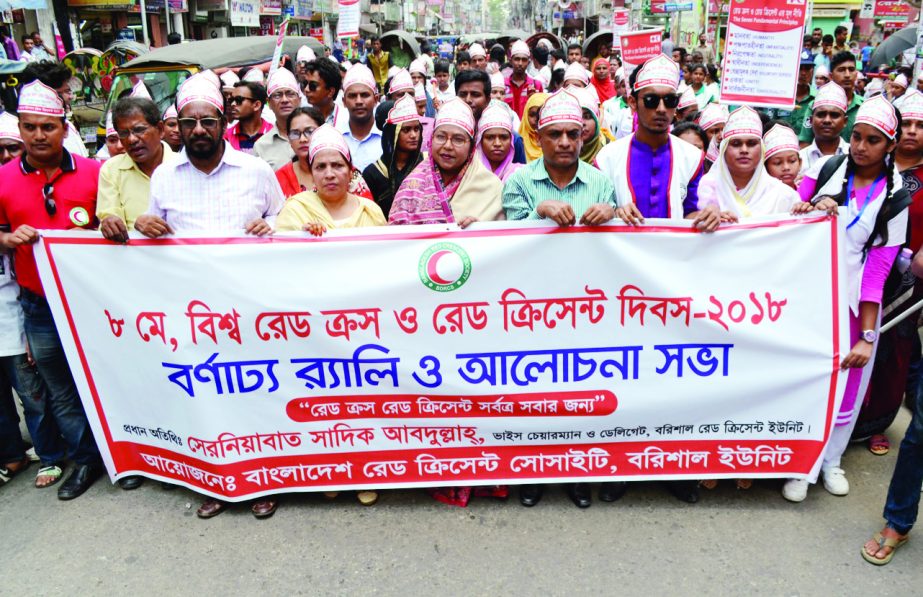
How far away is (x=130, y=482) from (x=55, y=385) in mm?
633

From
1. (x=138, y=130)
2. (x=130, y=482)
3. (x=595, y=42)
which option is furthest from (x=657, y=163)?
(x=595, y=42)

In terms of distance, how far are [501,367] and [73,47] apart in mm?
22864

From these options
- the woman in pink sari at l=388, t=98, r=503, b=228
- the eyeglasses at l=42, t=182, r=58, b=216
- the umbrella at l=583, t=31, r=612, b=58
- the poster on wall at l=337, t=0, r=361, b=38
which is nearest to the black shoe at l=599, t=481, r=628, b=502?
the woman in pink sari at l=388, t=98, r=503, b=228

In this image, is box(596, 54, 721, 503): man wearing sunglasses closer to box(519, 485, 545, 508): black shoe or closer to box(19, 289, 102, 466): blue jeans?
box(519, 485, 545, 508): black shoe

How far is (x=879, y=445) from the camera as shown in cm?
401

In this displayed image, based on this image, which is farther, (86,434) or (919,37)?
(919,37)

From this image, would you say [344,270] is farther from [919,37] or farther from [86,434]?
[919,37]

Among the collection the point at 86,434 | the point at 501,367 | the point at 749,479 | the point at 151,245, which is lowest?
the point at 749,479

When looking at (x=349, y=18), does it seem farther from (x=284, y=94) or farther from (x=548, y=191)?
(x=548, y=191)

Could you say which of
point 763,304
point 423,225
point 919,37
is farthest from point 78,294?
point 919,37

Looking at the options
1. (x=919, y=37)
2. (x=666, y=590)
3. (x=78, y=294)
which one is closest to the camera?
(x=666, y=590)

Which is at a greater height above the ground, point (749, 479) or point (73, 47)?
point (73, 47)

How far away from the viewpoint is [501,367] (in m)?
3.36

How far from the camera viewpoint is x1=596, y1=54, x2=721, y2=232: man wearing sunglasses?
3.75m
